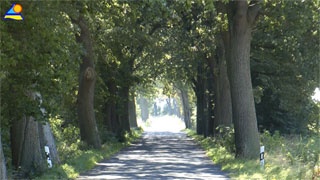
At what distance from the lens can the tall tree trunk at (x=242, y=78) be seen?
21.5 meters

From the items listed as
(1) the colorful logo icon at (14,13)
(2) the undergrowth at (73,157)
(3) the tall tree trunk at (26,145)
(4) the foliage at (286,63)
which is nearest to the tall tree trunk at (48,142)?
(2) the undergrowth at (73,157)

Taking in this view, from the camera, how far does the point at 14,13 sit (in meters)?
14.1

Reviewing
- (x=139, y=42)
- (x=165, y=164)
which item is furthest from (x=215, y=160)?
(x=139, y=42)

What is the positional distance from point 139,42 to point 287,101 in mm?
11307

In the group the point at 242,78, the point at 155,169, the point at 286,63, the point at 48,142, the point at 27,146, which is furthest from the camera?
the point at 286,63

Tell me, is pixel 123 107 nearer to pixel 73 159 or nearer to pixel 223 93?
pixel 223 93

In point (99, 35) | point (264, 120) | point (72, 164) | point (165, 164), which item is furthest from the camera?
point (264, 120)

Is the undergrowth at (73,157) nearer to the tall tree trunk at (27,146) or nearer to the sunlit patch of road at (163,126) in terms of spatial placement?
the tall tree trunk at (27,146)

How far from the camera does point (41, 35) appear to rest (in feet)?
47.6

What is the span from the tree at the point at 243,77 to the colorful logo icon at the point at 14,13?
942 centimetres

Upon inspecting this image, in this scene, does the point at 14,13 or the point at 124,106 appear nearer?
the point at 14,13

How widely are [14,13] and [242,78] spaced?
393 inches

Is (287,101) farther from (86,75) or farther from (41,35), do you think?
(41,35)

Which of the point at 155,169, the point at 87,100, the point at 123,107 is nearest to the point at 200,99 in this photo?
the point at 123,107
